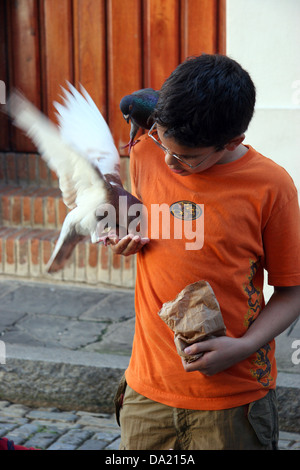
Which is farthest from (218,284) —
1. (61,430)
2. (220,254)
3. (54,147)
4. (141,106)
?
(61,430)

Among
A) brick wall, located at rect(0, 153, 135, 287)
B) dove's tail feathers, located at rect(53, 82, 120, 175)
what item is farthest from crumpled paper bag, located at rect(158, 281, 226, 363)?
brick wall, located at rect(0, 153, 135, 287)

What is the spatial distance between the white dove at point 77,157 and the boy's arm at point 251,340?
460 millimetres

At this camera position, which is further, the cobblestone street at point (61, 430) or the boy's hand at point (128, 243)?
the cobblestone street at point (61, 430)

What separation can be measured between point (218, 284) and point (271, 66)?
3268mm

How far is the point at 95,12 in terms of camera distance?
5613 millimetres

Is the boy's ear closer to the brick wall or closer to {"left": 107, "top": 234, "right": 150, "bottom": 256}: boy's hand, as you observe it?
{"left": 107, "top": 234, "right": 150, "bottom": 256}: boy's hand

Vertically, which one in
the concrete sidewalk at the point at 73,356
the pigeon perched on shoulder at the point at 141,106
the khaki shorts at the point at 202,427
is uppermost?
the pigeon perched on shoulder at the point at 141,106

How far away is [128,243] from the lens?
1.88 metres

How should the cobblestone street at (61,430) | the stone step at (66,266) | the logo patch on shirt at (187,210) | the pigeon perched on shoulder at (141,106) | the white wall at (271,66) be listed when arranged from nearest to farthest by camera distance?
1. the logo patch on shirt at (187,210)
2. the pigeon perched on shoulder at (141,106)
3. the cobblestone street at (61,430)
4. the white wall at (271,66)
5. the stone step at (66,266)

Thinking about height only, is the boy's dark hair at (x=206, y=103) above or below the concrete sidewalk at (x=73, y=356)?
above

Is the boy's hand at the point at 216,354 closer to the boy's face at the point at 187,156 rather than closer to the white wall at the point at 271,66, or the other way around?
the boy's face at the point at 187,156

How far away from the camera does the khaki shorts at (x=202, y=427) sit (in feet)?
6.15

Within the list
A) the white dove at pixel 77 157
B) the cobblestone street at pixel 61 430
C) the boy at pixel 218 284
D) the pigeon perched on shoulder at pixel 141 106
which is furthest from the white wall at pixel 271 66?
the boy at pixel 218 284

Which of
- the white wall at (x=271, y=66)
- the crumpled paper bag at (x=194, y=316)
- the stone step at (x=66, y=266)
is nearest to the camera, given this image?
the crumpled paper bag at (x=194, y=316)
